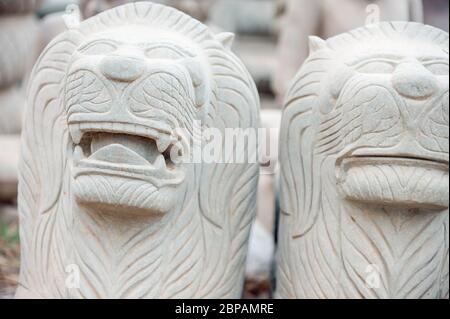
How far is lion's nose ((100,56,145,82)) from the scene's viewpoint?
1800 mm

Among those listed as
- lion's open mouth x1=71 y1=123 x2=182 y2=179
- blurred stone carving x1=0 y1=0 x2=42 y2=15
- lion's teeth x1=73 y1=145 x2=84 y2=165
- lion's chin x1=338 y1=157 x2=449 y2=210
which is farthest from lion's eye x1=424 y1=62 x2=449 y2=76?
blurred stone carving x1=0 y1=0 x2=42 y2=15

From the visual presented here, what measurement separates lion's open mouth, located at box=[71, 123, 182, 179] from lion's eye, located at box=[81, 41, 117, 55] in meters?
0.14

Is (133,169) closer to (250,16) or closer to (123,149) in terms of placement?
(123,149)

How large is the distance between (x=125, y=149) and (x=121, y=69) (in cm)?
14

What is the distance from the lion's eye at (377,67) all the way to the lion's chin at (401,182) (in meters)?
0.17

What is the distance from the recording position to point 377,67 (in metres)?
1.91

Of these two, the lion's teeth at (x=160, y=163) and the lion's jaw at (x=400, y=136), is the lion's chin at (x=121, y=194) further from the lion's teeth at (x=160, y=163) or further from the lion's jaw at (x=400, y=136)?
the lion's jaw at (x=400, y=136)

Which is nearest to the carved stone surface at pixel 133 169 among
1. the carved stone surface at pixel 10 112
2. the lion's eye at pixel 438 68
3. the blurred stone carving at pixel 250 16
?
the lion's eye at pixel 438 68

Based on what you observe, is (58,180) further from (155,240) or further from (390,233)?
(390,233)

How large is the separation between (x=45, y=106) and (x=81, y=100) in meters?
0.22

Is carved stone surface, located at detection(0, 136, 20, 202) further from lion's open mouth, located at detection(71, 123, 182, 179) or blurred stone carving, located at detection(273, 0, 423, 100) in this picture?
lion's open mouth, located at detection(71, 123, 182, 179)

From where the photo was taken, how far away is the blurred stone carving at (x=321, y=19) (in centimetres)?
281

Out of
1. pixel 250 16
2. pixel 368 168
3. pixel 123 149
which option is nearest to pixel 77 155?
pixel 123 149

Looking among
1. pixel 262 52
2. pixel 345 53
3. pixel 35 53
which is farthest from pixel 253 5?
pixel 345 53
